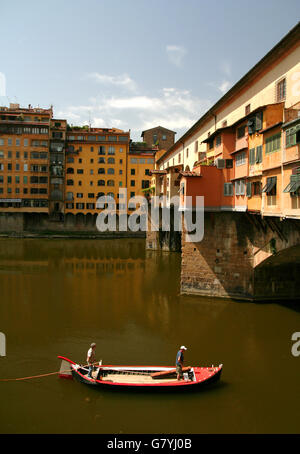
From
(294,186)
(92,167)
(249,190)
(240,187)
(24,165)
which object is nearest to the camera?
(294,186)

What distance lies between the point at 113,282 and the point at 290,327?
1678cm

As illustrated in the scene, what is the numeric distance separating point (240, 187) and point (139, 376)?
43.5ft

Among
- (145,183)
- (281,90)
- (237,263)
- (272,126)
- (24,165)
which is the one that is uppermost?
(24,165)

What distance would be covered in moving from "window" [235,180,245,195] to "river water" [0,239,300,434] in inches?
300

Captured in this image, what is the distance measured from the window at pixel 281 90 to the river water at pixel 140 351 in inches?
500

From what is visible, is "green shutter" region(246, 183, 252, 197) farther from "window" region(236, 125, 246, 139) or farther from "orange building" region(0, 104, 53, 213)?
"orange building" region(0, 104, 53, 213)

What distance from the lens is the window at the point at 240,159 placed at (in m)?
20.8

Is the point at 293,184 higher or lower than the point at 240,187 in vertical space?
lower

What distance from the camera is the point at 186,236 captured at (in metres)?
25.3

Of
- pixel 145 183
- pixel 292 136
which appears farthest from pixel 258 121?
pixel 145 183

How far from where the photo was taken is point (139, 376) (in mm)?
13578

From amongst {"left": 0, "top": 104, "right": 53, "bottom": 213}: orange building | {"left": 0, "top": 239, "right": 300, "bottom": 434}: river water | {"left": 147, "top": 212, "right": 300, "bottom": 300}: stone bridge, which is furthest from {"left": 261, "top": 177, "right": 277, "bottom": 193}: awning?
{"left": 0, "top": 104, "right": 53, "bottom": 213}: orange building

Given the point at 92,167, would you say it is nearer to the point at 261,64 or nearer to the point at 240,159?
the point at 240,159

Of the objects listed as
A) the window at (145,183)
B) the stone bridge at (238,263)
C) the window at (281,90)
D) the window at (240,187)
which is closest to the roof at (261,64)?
the window at (281,90)
